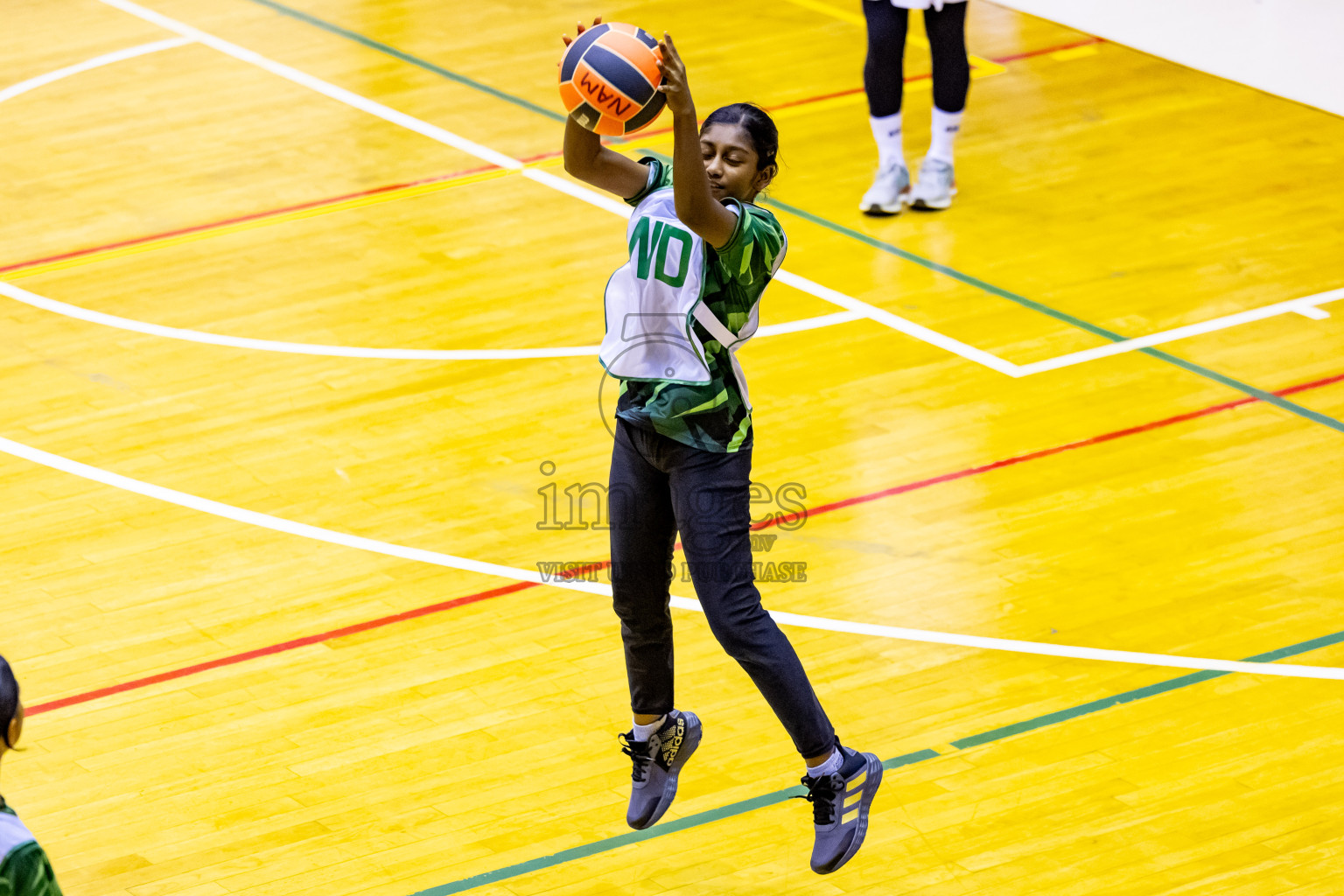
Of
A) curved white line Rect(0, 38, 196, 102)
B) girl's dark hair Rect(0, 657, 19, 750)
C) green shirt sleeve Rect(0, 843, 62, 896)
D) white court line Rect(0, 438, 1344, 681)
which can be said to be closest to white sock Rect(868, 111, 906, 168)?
white court line Rect(0, 438, 1344, 681)

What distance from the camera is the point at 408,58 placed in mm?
10320

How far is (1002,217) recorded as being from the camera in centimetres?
825

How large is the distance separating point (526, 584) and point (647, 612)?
5.06 feet

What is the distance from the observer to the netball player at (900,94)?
8.25 meters

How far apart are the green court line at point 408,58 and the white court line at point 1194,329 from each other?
341cm

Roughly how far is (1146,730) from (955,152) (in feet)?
15.5

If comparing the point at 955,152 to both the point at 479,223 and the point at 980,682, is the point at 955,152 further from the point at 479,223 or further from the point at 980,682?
the point at 980,682

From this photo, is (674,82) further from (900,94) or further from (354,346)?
(900,94)

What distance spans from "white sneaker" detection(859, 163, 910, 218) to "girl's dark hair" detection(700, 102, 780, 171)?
4538mm

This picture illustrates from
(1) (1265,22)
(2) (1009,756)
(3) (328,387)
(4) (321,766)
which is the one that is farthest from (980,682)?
(1) (1265,22)

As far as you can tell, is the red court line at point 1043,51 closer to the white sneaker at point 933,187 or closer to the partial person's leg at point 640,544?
the white sneaker at point 933,187

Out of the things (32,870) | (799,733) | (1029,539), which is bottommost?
(1029,539)

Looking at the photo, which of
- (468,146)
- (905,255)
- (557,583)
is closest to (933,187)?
(905,255)

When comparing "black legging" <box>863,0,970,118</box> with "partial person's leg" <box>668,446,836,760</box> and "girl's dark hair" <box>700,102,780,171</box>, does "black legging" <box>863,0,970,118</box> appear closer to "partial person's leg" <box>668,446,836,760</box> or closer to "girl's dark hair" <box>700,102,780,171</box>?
"girl's dark hair" <box>700,102,780,171</box>
